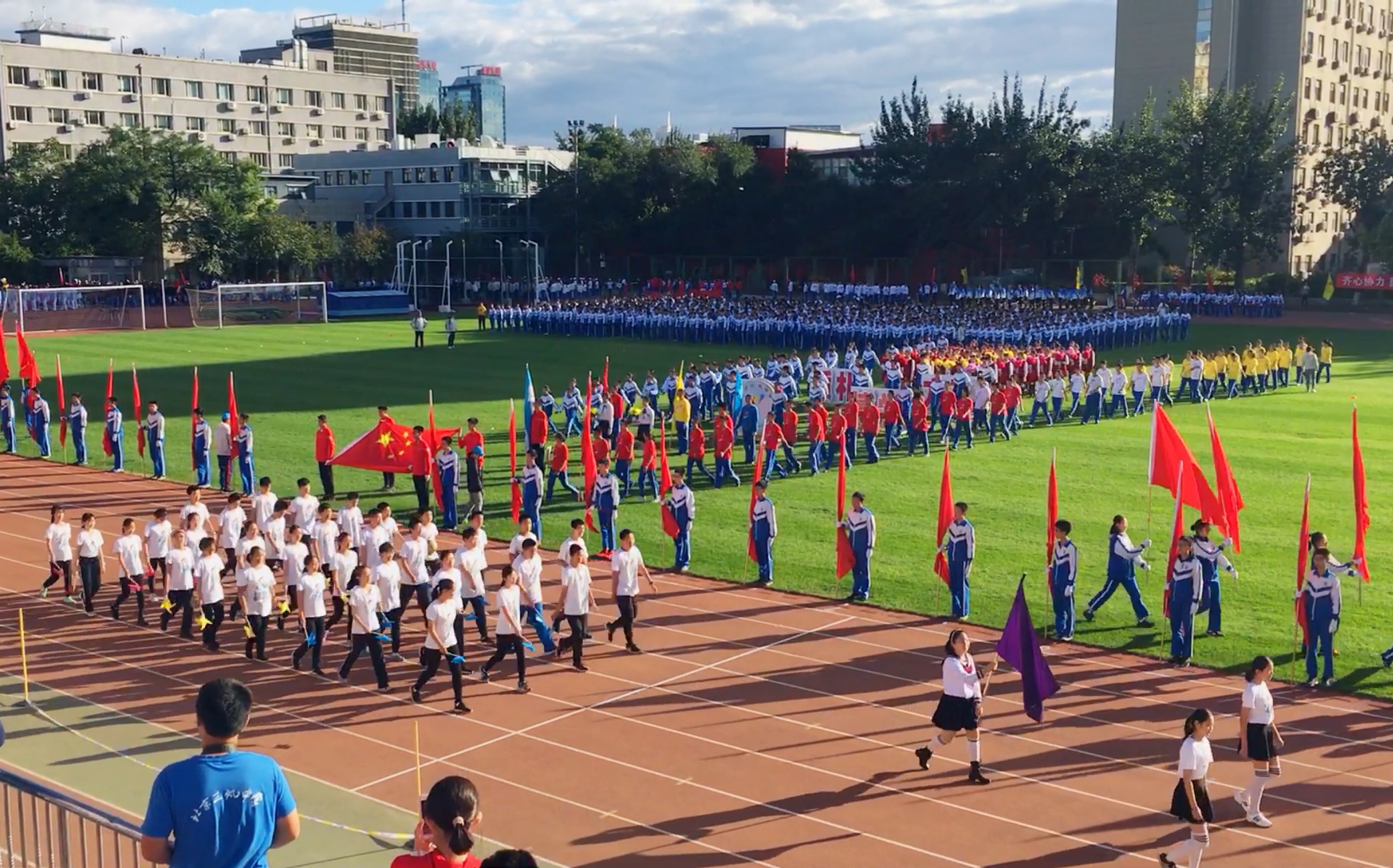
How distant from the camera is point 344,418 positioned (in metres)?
31.2

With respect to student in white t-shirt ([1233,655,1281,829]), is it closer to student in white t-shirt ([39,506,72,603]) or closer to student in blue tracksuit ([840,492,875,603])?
student in blue tracksuit ([840,492,875,603])

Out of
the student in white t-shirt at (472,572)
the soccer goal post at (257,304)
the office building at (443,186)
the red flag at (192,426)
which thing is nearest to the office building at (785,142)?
the office building at (443,186)

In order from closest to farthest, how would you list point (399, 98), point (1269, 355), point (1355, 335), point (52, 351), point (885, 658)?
point (885, 658) < point (1269, 355) < point (52, 351) < point (1355, 335) < point (399, 98)

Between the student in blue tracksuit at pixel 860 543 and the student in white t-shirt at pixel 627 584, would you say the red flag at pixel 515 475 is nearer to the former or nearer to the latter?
the student in white t-shirt at pixel 627 584

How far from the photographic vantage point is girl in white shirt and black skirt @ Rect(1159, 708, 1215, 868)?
9.26 metres

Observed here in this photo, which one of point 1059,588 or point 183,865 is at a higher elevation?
point 183,865

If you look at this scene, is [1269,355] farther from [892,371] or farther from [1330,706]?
[1330,706]

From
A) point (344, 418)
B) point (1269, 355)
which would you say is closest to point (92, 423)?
point (344, 418)

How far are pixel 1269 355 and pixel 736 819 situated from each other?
3056 cm

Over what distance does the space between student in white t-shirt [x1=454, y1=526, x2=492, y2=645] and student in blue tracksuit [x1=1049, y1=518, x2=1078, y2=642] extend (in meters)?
6.73

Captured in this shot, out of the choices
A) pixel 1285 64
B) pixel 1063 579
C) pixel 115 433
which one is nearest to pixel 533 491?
pixel 1063 579

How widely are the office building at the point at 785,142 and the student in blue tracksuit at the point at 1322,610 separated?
6399 centimetres

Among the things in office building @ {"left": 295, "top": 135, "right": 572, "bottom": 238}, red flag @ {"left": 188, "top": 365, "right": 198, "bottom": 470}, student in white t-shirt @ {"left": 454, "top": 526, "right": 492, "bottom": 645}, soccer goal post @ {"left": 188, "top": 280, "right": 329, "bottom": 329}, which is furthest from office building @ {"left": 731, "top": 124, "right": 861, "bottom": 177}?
student in white t-shirt @ {"left": 454, "top": 526, "right": 492, "bottom": 645}

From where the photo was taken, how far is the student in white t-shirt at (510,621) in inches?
527
